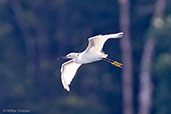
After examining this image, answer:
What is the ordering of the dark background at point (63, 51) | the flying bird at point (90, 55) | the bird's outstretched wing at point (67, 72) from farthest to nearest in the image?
the dark background at point (63, 51) < the bird's outstretched wing at point (67, 72) < the flying bird at point (90, 55)

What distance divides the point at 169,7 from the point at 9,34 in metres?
6.52

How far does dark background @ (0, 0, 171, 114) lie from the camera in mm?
24938

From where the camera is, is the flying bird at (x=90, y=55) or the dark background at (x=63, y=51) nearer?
the flying bird at (x=90, y=55)

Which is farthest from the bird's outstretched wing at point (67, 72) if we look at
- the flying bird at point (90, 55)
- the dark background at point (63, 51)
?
the dark background at point (63, 51)

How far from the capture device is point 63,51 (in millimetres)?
26453

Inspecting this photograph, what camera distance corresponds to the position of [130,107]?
80.3ft

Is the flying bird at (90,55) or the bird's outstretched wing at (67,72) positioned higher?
the flying bird at (90,55)

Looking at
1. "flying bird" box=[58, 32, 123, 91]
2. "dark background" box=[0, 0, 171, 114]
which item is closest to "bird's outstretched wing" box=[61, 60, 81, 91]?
"flying bird" box=[58, 32, 123, 91]

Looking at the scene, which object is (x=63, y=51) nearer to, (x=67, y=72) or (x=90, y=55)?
(x=67, y=72)

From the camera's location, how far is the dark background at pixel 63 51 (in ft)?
81.8

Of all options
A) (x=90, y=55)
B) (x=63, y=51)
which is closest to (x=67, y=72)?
(x=90, y=55)

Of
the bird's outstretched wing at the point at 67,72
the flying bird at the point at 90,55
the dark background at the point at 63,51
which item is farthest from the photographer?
the dark background at the point at 63,51

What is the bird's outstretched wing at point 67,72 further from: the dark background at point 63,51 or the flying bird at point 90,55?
the dark background at point 63,51

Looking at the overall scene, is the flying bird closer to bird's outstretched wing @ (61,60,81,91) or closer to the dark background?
bird's outstretched wing @ (61,60,81,91)
